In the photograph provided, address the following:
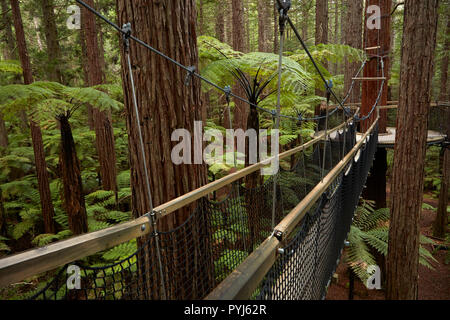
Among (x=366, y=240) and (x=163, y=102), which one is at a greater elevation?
(x=163, y=102)

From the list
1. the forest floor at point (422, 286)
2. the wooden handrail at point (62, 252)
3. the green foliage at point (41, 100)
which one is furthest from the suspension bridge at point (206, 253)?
the forest floor at point (422, 286)

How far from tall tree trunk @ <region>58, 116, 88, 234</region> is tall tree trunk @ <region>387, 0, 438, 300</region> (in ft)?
11.9

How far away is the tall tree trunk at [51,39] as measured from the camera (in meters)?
5.77

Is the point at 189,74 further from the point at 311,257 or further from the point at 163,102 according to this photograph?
the point at 311,257

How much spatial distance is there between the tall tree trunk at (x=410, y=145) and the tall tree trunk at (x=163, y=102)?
2.50m

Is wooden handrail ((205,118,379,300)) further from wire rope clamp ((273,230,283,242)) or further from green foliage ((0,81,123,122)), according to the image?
green foliage ((0,81,123,122))

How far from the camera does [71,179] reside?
340 cm

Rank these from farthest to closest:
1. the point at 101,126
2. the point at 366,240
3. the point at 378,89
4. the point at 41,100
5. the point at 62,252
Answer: the point at 378,89 < the point at 101,126 < the point at 366,240 < the point at 41,100 < the point at 62,252

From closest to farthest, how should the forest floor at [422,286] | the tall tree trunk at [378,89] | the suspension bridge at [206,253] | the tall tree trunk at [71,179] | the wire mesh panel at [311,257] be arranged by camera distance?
the suspension bridge at [206,253] → the wire mesh panel at [311,257] → the tall tree trunk at [71,179] → the tall tree trunk at [378,89] → the forest floor at [422,286]

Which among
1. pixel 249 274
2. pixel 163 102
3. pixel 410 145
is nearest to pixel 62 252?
pixel 249 274

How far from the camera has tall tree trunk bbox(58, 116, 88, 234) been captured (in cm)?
332

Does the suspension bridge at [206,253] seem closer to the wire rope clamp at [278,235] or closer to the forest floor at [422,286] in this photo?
the wire rope clamp at [278,235]

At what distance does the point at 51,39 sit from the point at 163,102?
6.15m

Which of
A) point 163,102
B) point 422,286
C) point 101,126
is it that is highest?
point 163,102
